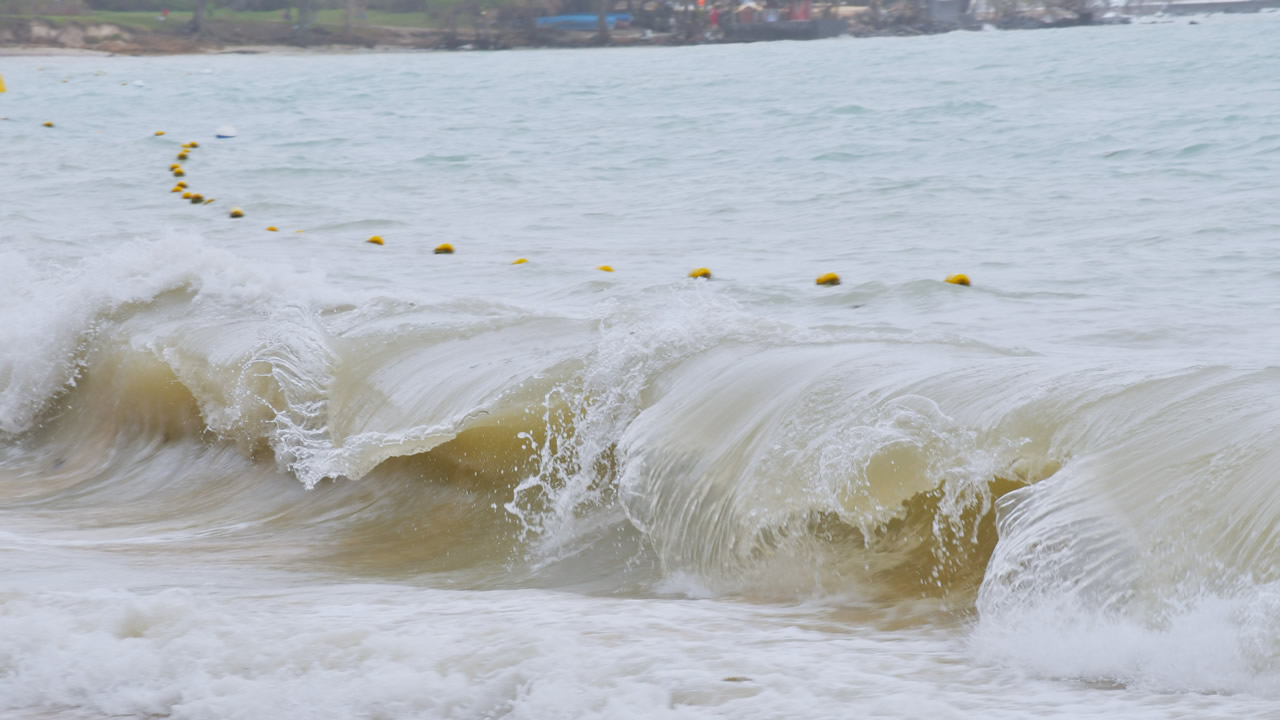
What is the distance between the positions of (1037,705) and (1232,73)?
825 inches

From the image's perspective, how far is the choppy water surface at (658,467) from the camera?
2445 millimetres

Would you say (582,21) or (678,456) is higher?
(582,21)

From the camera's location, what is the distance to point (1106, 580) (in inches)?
100

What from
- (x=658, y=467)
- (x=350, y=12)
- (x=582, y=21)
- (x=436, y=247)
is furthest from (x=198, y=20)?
(x=658, y=467)

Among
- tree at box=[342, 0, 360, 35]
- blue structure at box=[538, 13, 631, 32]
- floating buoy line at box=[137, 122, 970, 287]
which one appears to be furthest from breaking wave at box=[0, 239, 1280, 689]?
blue structure at box=[538, 13, 631, 32]

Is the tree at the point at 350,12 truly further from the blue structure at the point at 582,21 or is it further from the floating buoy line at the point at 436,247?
the floating buoy line at the point at 436,247

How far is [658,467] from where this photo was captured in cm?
357

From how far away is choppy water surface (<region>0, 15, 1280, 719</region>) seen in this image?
2445 millimetres

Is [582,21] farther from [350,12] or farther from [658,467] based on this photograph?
[658,467]

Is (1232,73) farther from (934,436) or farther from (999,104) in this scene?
(934,436)

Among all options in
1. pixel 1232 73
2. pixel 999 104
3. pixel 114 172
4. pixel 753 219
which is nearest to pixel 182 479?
pixel 753 219

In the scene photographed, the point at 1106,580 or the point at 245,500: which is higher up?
the point at 1106,580

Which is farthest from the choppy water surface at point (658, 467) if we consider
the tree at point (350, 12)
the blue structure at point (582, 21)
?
the blue structure at point (582, 21)

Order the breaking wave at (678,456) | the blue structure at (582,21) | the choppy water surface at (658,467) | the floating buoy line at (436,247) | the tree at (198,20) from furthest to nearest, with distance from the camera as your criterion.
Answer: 1. the blue structure at (582,21)
2. the tree at (198,20)
3. the floating buoy line at (436,247)
4. the breaking wave at (678,456)
5. the choppy water surface at (658,467)
